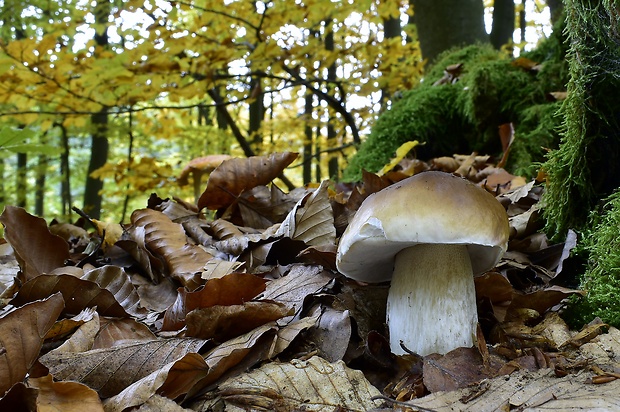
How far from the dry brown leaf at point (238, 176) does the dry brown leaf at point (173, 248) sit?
41cm

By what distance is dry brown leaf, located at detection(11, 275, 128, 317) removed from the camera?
→ 5.31ft

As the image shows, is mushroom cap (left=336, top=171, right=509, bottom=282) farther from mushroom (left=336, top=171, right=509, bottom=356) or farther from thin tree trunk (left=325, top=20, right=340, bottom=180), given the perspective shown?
thin tree trunk (left=325, top=20, right=340, bottom=180)

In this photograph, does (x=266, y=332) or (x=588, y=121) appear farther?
(x=588, y=121)

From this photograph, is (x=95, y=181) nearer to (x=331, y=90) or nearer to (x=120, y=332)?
(x=331, y=90)

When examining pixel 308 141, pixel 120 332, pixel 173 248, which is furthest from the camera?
pixel 308 141

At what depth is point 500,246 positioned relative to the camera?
1.27m

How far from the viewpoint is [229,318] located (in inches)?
54.9

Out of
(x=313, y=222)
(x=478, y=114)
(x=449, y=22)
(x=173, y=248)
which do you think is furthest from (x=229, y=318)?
(x=449, y=22)

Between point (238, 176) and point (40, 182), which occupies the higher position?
point (238, 176)

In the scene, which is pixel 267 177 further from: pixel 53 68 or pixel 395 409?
pixel 53 68

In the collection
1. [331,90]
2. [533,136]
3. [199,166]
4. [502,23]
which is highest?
[502,23]

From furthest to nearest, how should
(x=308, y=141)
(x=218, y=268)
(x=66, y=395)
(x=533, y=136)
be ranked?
(x=308, y=141)
(x=533, y=136)
(x=218, y=268)
(x=66, y=395)

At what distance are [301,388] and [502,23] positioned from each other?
7.92 meters

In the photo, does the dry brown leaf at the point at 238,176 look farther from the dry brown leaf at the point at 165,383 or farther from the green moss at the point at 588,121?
the dry brown leaf at the point at 165,383
